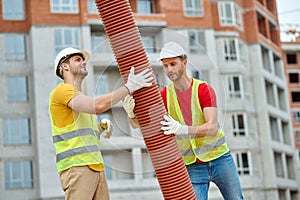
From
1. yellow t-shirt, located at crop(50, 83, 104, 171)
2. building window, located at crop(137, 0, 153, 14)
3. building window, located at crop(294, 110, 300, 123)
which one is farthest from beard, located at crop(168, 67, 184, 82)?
building window, located at crop(294, 110, 300, 123)

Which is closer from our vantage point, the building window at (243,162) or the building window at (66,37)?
the building window at (66,37)

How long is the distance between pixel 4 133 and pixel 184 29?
34.0ft

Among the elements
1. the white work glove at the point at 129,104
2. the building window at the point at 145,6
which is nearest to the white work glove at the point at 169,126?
the white work glove at the point at 129,104

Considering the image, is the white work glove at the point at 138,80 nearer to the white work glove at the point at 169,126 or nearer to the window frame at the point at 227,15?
the white work glove at the point at 169,126

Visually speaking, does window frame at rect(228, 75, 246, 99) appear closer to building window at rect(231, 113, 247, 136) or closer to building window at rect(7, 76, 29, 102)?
building window at rect(231, 113, 247, 136)

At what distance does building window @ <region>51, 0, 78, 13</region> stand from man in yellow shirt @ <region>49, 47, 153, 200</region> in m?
29.7

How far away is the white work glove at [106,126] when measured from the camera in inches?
189

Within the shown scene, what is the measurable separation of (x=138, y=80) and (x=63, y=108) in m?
1.08

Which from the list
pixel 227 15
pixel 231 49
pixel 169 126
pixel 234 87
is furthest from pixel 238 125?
pixel 169 126

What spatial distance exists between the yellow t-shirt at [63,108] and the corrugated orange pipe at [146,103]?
875 millimetres

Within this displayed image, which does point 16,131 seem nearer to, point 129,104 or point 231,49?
point 231,49

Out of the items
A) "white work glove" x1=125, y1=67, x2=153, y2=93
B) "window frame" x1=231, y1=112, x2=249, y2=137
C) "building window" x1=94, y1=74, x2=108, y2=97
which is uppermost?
"window frame" x1=231, y1=112, x2=249, y2=137

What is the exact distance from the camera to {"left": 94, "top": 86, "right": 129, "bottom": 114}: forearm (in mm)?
4055

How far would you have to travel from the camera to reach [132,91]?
13.0 ft
